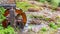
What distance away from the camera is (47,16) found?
1175 centimetres

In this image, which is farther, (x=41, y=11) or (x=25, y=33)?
(x=41, y=11)

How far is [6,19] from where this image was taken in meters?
9.34

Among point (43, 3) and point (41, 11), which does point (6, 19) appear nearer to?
point (41, 11)

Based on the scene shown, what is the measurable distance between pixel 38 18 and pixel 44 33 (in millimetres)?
1897

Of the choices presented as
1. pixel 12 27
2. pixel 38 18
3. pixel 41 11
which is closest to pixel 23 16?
pixel 12 27

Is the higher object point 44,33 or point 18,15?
point 18,15

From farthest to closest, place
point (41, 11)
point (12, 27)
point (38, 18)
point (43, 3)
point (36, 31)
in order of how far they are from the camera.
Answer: point (43, 3), point (41, 11), point (38, 18), point (36, 31), point (12, 27)

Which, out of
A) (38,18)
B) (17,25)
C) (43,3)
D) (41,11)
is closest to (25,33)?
(17,25)

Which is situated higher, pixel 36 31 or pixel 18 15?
pixel 18 15

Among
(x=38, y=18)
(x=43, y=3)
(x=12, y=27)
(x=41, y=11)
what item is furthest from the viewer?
(x=43, y=3)

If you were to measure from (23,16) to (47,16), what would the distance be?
2242 mm

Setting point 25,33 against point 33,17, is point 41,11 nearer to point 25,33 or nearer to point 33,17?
point 33,17

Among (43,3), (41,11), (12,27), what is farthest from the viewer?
(43,3)

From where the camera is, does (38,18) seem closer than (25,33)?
No
